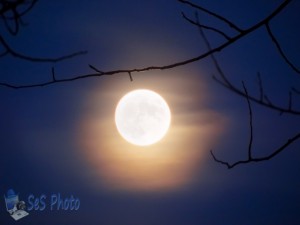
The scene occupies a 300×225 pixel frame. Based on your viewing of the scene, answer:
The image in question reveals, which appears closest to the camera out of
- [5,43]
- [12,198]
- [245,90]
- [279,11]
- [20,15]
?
[5,43]

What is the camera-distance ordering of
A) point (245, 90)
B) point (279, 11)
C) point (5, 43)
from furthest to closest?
1. point (245, 90)
2. point (279, 11)
3. point (5, 43)

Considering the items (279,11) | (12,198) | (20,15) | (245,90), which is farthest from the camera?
(12,198)

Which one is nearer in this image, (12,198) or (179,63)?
(179,63)

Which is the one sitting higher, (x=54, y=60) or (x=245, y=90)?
(x=54, y=60)

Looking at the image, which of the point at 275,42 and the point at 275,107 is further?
the point at 275,107

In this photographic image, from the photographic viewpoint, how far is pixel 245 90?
7.91 feet

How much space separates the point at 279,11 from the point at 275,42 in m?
0.17

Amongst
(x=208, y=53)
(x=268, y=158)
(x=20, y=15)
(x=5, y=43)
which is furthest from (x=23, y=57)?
(x=268, y=158)

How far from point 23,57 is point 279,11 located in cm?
135

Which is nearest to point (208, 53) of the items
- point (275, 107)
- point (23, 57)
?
point (275, 107)

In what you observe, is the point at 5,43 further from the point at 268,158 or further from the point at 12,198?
the point at 12,198

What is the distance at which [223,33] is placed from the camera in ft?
7.36

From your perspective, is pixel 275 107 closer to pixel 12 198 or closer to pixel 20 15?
pixel 20 15

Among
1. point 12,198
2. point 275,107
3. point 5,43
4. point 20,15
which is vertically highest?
point 20,15
